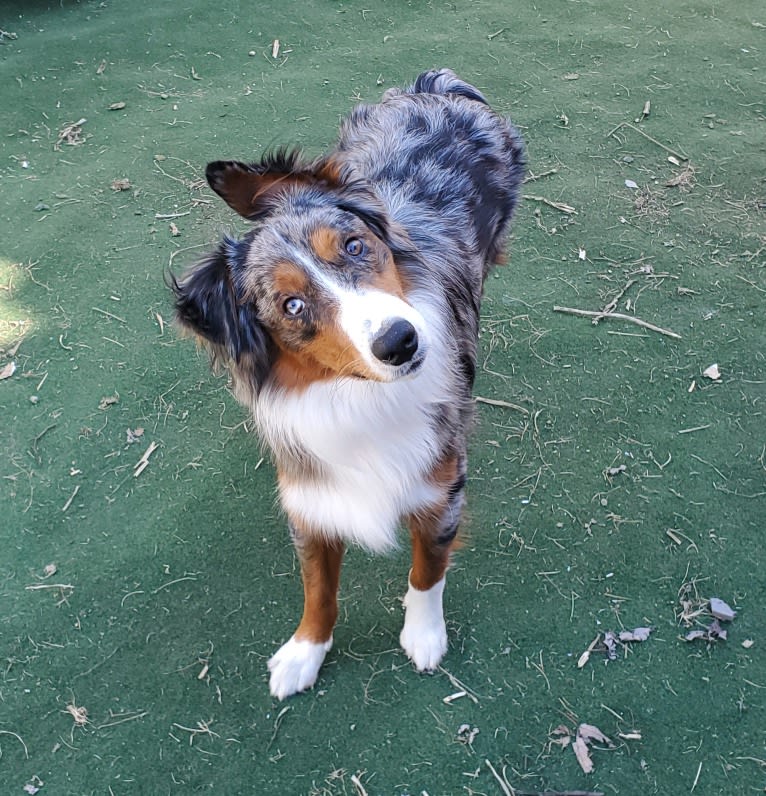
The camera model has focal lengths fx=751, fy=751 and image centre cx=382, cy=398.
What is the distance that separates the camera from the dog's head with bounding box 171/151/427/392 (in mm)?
2025

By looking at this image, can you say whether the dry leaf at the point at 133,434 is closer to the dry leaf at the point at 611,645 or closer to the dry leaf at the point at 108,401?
the dry leaf at the point at 108,401

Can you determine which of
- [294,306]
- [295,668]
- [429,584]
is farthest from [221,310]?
[295,668]

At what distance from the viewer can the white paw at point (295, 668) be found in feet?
9.19

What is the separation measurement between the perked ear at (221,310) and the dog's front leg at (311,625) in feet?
2.54

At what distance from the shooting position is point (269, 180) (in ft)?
7.69

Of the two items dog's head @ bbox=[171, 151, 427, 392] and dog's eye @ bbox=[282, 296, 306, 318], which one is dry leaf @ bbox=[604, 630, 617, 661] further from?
dog's eye @ bbox=[282, 296, 306, 318]

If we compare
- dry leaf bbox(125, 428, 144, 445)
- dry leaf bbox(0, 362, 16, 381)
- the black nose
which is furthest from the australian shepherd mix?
dry leaf bbox(0, 362, 16, 381)

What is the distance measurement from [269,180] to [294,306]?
0.48 meters

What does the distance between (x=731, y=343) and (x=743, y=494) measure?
3.24 feet

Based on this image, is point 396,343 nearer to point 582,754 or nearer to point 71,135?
point 582,754

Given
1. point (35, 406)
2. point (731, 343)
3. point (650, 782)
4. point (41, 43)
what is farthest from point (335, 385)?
point (41, 43)

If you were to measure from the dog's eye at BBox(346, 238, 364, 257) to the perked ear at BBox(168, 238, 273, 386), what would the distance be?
33 centimetres

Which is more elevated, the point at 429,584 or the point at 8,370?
the point at 429,584

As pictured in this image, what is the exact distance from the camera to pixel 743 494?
10.9 ft
